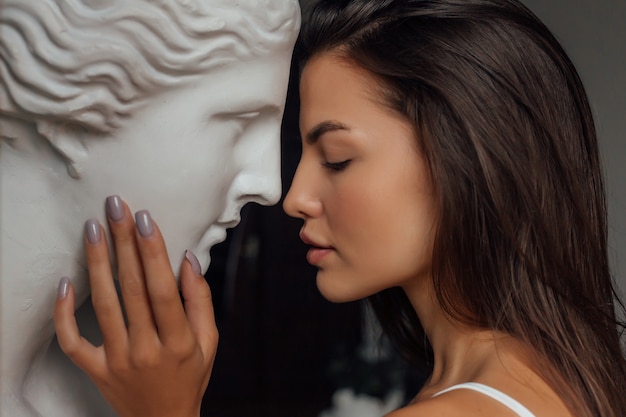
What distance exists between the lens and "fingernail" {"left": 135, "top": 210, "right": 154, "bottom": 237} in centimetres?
109

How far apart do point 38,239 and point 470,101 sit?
2.02ft

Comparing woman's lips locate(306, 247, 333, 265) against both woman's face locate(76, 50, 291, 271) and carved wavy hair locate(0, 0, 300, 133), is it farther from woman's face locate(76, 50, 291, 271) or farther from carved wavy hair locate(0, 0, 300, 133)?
carved wavy hair locate(0, 0, 300, 133)

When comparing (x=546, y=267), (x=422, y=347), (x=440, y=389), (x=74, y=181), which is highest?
(x=74, y=181)

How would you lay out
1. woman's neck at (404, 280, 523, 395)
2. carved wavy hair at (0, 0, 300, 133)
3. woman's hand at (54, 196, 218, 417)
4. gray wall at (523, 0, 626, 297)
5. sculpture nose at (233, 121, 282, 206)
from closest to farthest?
carved wavy hair at (0, 0, 300, 133) < woman's hand at (54, 196, 218, 417) < sculpture nose at (233, 121, 282, 206) < woman's neck at (404, 280, 523, 395) < gray wall at (523, 0, 626, 297)

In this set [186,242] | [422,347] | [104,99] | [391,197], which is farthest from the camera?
[422,347]

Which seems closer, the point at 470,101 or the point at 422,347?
the point at 470,101

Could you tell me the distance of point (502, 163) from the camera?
129cm

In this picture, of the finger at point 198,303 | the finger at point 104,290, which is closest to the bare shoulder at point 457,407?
Answer: the finger at point 198,303

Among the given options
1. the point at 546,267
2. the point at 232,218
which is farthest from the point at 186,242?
the point at 546,267

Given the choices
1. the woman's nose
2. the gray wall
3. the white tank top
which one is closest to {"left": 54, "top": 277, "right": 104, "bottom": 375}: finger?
the woman's nose

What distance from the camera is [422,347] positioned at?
1786mm

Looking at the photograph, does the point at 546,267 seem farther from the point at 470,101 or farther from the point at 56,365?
the point at 56,365

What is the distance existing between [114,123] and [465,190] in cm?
50

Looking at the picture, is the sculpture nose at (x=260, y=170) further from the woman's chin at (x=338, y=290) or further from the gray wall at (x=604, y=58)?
the gray wall at (x=604, y=58)
